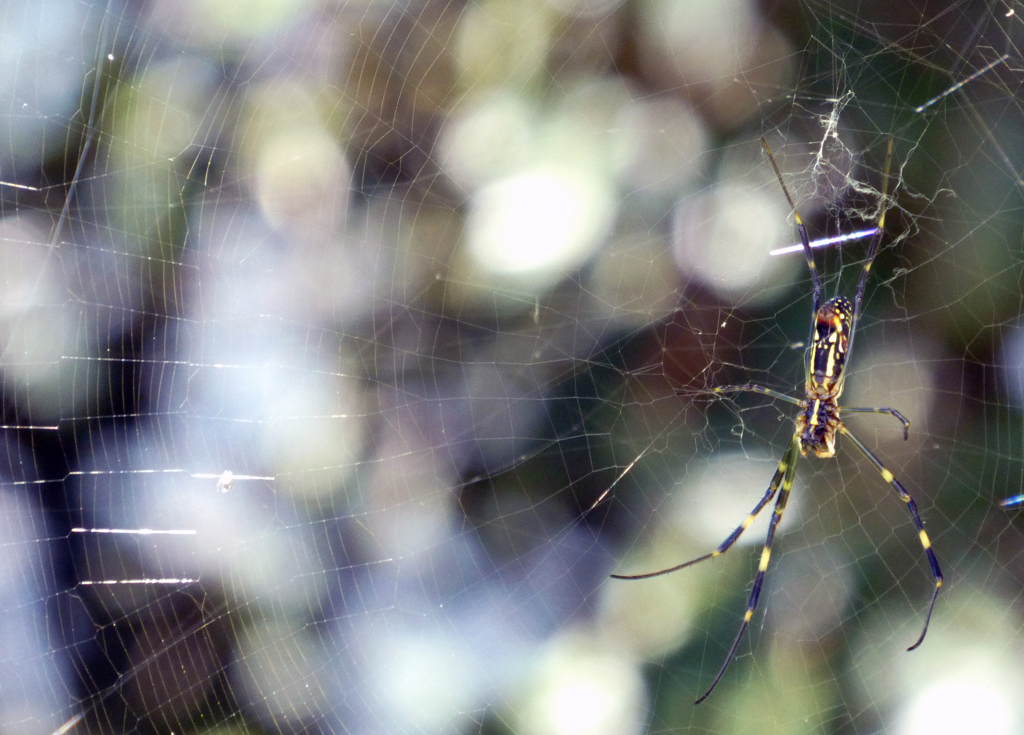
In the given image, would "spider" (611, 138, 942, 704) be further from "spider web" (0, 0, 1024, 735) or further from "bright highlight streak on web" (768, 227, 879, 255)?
"spider web" (0, 0, 1024, 735)

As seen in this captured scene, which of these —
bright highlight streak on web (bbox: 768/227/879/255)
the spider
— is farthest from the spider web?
the spider

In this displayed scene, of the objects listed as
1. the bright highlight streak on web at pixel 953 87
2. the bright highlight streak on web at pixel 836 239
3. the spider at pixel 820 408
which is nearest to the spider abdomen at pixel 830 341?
the spider at pixel 820 408

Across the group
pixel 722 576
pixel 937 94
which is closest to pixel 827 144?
pixel 937 94

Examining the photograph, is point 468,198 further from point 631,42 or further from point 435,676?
point 435,676

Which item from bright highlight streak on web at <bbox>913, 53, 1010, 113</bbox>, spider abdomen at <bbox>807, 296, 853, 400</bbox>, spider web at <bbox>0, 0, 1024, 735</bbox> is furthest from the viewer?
spider web at <bbox>0, 0, 1024, 735</bbox>

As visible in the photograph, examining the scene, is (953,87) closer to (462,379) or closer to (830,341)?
(830,341)

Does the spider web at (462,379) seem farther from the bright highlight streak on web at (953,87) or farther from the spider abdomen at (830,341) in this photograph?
the spider abdomen at (830,341)
